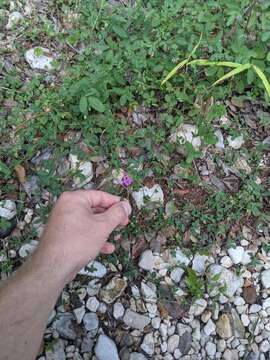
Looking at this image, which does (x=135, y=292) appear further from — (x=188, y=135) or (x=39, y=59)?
(x=39, y=59)

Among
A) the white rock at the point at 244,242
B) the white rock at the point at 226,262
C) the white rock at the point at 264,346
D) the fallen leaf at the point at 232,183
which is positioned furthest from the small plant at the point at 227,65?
the white rock at the point at 264,346

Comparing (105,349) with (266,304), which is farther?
(266,304)

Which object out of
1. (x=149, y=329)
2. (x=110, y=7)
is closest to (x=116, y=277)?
(x=149, y=329)

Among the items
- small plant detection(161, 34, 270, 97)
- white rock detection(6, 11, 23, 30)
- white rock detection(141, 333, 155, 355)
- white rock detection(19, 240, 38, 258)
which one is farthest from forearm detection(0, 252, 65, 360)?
white rock detection(6, 11, 23, 30)

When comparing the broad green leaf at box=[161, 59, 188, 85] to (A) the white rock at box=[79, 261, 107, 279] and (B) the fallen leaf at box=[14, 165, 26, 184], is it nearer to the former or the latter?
(B) the fallen leaf at box=[14, 165, 26, 184]

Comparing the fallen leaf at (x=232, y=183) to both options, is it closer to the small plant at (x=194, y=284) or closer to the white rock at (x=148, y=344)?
the small plant at (x=194, y=284)

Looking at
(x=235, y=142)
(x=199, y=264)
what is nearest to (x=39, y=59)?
(x=235, y=142)
